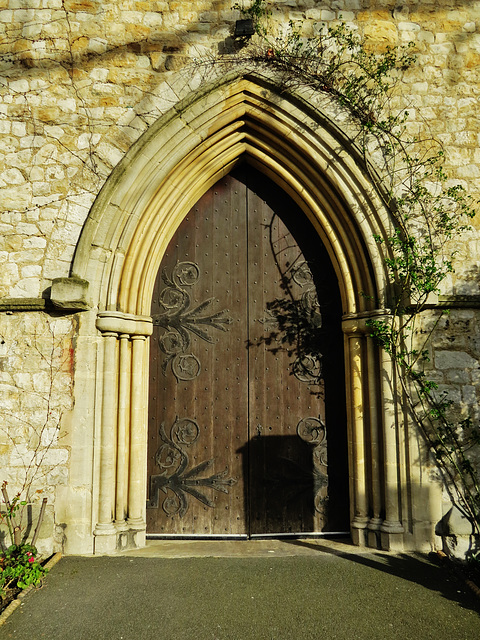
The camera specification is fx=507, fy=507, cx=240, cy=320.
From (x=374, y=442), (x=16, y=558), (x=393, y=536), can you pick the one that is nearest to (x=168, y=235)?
(x=374, y=442)

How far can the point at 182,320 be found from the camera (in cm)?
476

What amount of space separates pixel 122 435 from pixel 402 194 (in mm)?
3109

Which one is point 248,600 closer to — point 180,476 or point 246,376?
point 180,476

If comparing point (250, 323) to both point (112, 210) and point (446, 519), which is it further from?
point (446, 519)

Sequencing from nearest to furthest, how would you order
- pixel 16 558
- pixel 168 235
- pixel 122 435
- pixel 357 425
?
pixel 16 558
pixel 122 435
pixel 357 425
pixel 168 235

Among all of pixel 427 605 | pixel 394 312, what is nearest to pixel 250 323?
pixel 394 312

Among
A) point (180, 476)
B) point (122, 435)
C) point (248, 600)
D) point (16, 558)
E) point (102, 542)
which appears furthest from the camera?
point (180, 476)

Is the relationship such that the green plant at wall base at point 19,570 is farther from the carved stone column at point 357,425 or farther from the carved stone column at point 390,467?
the carved stone column at point 390,467

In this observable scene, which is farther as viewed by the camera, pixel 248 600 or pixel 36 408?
pixel 36 408

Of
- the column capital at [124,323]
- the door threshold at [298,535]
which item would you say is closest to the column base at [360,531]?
the door threshold at [298,535]

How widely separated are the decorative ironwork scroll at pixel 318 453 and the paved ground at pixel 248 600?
1.90ft

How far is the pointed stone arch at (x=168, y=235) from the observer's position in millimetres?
4121

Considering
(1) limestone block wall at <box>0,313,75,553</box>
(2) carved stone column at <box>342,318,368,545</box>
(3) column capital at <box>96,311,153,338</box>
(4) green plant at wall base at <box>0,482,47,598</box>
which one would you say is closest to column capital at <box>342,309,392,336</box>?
(2) carved stone column at <box>342,318,368,545</box>

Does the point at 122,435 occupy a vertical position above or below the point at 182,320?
below
